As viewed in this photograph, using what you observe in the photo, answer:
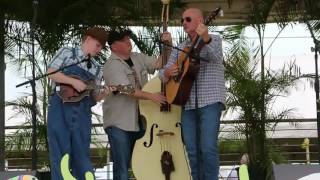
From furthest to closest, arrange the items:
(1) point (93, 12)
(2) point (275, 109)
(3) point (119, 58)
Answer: (2) point (275, 109)
(1) point (93, 12)
(3) point (119, 58)

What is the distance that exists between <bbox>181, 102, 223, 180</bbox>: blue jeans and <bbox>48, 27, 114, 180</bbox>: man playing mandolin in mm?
608

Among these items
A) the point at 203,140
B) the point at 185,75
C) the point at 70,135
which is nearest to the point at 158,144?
the point at 203,140

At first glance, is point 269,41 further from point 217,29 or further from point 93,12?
point 93,12

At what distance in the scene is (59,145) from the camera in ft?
11.6

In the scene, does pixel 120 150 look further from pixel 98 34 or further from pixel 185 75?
pixel 98 34

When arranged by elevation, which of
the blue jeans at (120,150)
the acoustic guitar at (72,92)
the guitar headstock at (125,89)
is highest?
the guitar headstock at (125,89)

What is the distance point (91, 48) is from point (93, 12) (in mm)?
1801

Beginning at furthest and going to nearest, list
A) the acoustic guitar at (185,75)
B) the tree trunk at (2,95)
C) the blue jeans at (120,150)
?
the tree trunk at (2,95) → the blue jeans at (120,150) → the acoustic guitar at (185,75)

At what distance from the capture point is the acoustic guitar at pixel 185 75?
12.1ft

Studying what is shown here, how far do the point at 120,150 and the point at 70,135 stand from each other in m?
0.58

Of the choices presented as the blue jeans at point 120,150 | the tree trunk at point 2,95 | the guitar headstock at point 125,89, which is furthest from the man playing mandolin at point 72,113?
the tree trunk at point 2,95

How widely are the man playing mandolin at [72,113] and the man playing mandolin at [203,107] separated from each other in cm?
56

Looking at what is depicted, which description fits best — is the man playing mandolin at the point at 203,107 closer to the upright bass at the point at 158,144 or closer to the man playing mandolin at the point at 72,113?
the upright bass at the point at 158,144

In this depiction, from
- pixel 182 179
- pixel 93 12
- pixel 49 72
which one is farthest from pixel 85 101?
pixel 93 12
